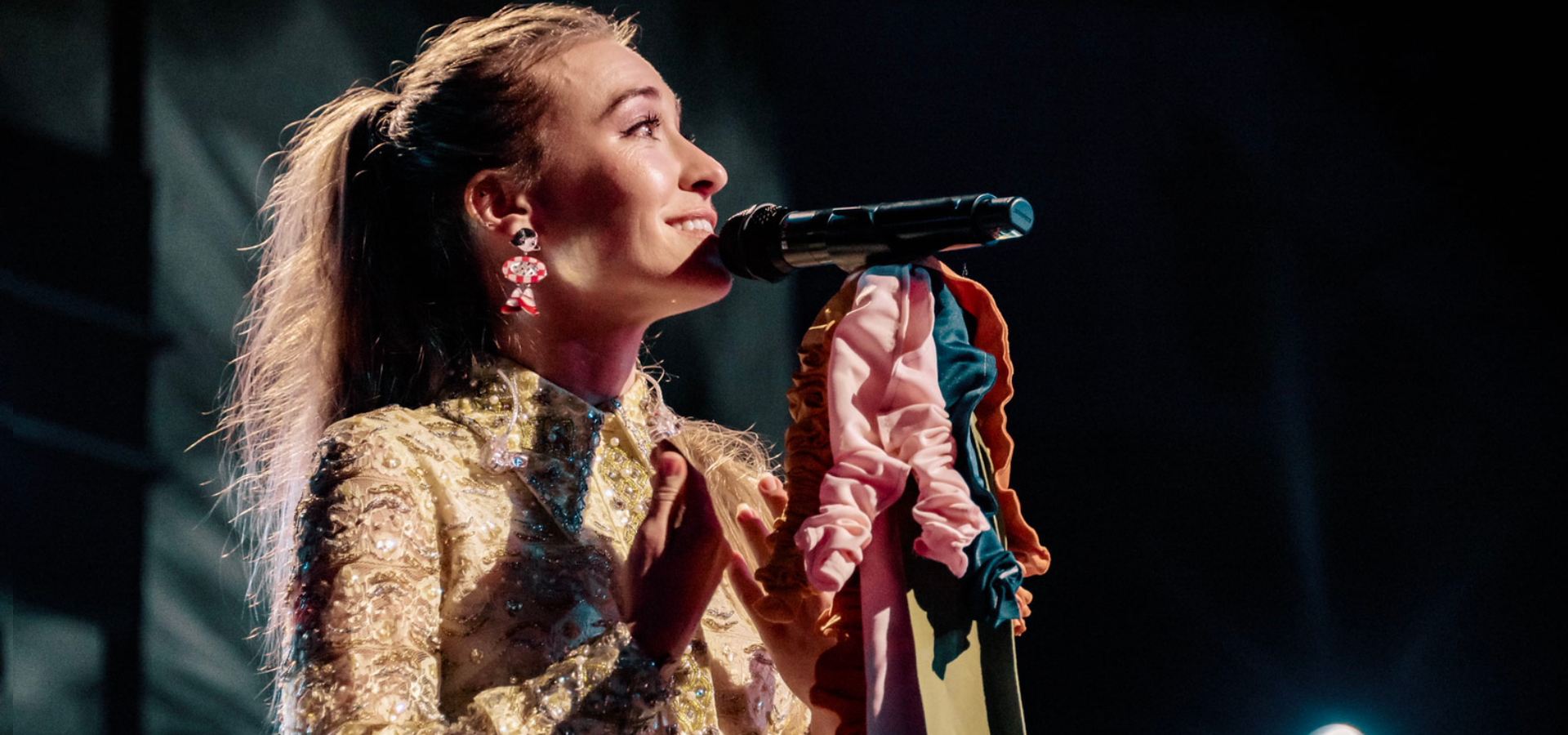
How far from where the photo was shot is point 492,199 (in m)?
1.34

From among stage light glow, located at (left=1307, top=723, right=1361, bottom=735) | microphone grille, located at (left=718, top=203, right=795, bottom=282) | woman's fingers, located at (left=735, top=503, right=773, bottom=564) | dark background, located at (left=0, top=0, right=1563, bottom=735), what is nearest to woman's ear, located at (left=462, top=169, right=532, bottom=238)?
microphone grille, located at (left=718, top=203, right=795, bottom=282)

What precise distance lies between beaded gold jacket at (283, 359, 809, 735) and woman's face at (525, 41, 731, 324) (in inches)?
4.9

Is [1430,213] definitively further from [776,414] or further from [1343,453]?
[776,414]

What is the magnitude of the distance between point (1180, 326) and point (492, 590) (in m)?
1.27

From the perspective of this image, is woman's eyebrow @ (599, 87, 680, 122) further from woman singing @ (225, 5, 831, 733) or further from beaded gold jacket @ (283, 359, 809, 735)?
beaded gold jacket @ (283, 359, 809, 735)

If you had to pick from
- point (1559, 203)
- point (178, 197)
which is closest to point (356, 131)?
point (178, 197)

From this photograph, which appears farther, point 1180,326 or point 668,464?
point 1180,326

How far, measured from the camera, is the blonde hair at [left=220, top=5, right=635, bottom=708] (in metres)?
1.34

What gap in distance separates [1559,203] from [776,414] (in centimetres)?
128

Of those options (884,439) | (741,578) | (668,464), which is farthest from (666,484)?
(884,439)

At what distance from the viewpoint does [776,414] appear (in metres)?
2.19

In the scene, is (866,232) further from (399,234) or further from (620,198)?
(399,234)

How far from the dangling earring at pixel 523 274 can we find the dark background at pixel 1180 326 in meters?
0.89

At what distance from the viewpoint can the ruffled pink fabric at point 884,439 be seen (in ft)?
2.89
